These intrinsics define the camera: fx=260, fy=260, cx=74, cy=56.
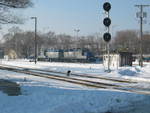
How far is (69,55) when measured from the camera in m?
74.4

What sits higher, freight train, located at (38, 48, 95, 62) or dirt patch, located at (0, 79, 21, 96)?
freight train, located at (38, 48, 95, 62)

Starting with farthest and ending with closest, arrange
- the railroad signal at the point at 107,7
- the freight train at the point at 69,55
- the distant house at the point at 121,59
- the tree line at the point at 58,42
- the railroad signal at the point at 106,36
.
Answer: the tree line at the point at 58,42 < the freight train at the point at 69,55 < the distant house at the point at 121,59 < the railroad signal at the point at 107,7 < the railroad signal at the point at 106,36

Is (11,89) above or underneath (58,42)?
underneath

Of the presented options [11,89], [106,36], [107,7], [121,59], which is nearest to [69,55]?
[121,59]

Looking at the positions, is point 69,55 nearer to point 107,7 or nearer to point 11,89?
point 107,7

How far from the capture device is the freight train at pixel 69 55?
2803 inches

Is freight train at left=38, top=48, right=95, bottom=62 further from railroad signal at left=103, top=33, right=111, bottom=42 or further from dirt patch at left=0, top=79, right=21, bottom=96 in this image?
dirt patch at left=0, top=79, right=21, bottom=96

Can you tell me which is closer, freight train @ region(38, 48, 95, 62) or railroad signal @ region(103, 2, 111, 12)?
railroad signal @ region(103, 2, 111, 12)

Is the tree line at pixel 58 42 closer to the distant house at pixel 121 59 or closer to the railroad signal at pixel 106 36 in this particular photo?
the distant house at pixel 121 59

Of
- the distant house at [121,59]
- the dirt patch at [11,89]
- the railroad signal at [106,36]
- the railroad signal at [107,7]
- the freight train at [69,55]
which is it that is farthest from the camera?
the freight train at [69,55]

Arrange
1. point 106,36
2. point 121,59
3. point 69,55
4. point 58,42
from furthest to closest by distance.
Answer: point 58,42
point 69,55
point 121,59
point 106,36

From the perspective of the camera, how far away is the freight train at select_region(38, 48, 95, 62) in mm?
71188

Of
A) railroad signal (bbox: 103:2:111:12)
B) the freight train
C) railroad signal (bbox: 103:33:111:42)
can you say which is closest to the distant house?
railroad signal (bbox: 103:33:111:42)

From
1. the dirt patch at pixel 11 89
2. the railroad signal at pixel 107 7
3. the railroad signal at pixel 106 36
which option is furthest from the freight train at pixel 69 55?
the dirt patch at pixel 11 89
